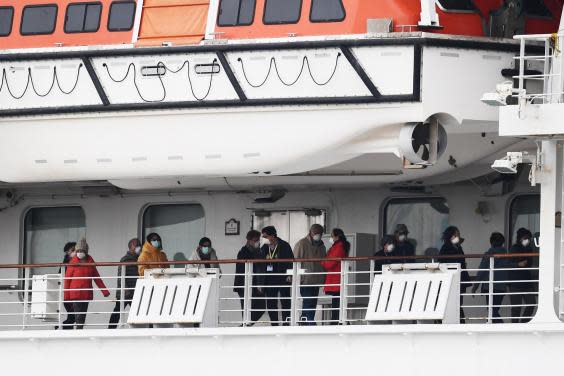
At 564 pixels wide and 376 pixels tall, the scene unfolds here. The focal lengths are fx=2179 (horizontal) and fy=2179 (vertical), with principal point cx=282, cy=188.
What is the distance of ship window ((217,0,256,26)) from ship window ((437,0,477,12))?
8.29ft

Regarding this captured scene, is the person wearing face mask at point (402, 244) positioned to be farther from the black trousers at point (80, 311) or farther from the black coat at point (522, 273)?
the black trousers at point (80, 311)

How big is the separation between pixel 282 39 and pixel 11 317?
7.39m

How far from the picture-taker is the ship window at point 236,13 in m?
28.4

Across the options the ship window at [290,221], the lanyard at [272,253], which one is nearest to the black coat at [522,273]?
the lanyard at [272,253]

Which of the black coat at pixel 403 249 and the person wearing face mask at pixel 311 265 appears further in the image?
the person wearing face mask at pixel 311 265

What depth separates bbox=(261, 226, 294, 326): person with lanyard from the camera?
1133 inches

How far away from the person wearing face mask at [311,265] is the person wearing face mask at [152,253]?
1919mm

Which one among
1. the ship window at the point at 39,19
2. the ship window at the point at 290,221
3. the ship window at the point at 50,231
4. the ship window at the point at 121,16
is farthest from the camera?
the ship window at the point at 50,231

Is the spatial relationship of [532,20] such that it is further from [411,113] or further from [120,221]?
[120,221]

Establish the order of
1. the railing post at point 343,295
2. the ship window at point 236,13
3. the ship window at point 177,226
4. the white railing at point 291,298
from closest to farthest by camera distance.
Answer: the railing post at point 343,295 < the white railing at point 291,298 < the ship window at point 236,13 < the ship window at point 177,226

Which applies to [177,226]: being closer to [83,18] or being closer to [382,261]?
[83,18]

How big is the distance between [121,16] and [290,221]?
159 inches

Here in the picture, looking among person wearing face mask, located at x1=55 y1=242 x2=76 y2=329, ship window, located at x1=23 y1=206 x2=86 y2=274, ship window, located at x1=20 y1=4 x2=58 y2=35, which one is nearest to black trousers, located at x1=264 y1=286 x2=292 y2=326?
person wearing face mask, located at x1=55 y1=242 x2=76 y2=329

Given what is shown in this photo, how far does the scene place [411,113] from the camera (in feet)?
88.7
